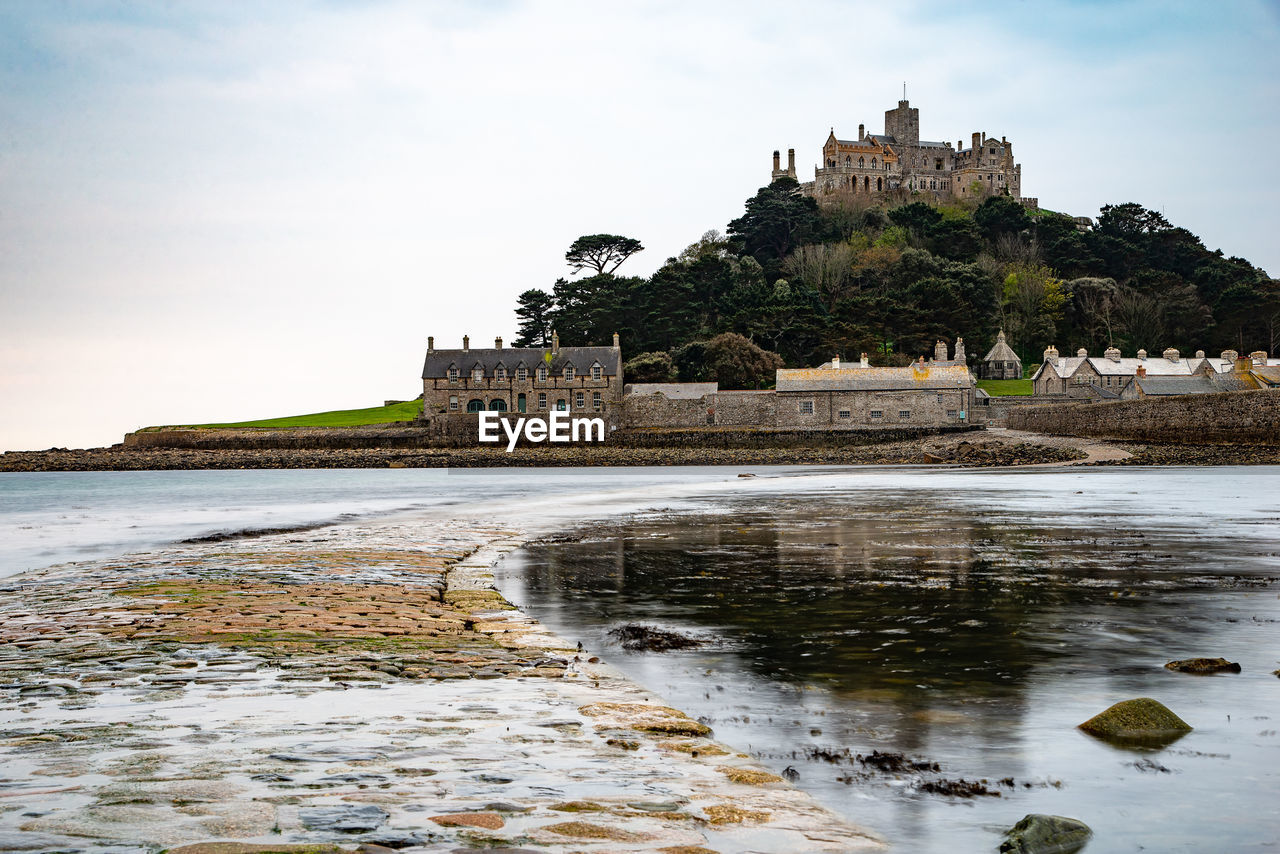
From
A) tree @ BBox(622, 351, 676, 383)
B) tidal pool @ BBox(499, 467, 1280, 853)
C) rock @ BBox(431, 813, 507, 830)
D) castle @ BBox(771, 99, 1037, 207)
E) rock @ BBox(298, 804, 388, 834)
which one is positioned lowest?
tidal pool @ BBox(499, 467, 1280, 853)

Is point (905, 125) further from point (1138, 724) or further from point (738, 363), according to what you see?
point (1138, 724)

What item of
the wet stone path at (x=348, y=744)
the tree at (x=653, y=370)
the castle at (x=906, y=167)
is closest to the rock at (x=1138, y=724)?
the wet stone path at (x=348, y=744)

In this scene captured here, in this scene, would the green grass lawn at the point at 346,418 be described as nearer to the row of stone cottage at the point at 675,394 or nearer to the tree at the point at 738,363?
the row of stone cottage at the point at 675,394

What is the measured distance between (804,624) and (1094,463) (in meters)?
41.1

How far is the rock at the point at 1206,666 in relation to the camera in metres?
7.08

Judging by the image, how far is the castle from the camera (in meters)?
140

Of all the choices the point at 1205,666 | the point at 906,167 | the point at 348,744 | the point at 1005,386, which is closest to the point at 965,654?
the point at 1205,666

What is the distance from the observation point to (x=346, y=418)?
9644cm

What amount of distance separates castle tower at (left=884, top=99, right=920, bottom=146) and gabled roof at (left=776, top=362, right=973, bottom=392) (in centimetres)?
8753

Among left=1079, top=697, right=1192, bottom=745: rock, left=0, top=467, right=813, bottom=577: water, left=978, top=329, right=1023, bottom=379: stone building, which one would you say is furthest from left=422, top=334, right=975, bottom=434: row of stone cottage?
left=1079, top=697, right=1192, bottom=745: rock

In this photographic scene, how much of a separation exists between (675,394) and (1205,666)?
69.0m

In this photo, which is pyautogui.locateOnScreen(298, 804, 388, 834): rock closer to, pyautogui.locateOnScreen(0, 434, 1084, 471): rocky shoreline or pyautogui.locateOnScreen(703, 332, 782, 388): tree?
pyautogui.locateOnScreen(0, 434, 1084, 471): rocky shoreline

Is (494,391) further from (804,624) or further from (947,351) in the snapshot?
(804,624)

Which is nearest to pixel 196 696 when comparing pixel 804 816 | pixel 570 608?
pixel 804 816
